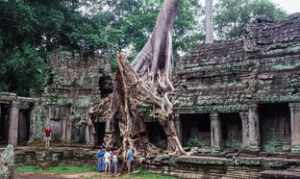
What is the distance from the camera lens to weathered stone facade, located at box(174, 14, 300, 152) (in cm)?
1359

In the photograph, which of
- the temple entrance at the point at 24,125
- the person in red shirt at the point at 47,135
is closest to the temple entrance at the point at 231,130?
the person in red shirt at the point at 47,135

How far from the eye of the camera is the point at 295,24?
14641mm

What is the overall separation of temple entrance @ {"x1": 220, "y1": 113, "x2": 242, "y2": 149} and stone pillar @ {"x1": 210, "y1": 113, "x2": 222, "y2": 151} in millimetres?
476

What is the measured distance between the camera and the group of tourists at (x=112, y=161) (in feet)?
43.9

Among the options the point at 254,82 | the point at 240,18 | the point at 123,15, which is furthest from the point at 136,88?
the point at 240,18

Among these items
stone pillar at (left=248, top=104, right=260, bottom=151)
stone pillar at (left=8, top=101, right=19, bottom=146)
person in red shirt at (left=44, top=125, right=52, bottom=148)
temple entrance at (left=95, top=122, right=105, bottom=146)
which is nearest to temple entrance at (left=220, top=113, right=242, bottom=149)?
stone pillar at (left=248, top=104, right=260, bottom=151)

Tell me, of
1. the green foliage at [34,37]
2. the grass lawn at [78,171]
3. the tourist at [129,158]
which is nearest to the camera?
the grass lawn at [78,171]

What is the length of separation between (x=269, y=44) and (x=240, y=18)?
68.4 feet

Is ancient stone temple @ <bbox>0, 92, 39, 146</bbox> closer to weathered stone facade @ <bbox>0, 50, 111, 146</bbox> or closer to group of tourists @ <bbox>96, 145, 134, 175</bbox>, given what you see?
weathered stone facade @ <bbox>0, 50, 111, 146</bbox>

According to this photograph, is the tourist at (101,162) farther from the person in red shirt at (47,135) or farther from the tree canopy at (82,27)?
the tree canopy at (82,27)

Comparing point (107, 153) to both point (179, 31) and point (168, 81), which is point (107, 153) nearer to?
point (168, 81)

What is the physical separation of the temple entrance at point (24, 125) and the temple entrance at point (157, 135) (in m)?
11.8

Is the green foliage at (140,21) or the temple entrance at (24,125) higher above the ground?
the green foliage at (140,21)

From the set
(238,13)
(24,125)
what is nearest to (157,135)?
(24,125)
